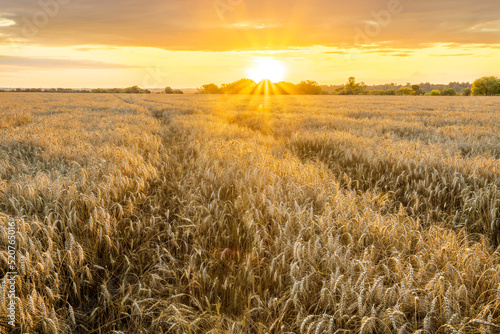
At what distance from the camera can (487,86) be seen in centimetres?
8762

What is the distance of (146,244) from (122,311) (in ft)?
2.50

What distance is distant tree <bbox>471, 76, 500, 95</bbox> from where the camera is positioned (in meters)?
85.6

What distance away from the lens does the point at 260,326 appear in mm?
1515

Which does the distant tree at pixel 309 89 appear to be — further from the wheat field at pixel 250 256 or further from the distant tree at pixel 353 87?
the wheat field at pixel 250 256

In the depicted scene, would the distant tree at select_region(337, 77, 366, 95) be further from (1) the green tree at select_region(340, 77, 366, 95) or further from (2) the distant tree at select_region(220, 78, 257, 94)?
(2) the distant tree at select_region(220, 78, 257, 94)

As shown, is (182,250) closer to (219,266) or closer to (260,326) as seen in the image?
(219,266)

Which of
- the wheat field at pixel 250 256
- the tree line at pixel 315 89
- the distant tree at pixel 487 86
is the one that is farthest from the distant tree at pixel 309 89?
the wheat field at pixel 250 256

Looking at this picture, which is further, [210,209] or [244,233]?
[210,209]

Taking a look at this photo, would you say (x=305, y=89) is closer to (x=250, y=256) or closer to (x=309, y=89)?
(x=309, y=89)

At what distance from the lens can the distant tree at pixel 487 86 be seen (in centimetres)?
8562

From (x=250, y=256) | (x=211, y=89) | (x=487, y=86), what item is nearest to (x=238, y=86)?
(x=211, y=89)

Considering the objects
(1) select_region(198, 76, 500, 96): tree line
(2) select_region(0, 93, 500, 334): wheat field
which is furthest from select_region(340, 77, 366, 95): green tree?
(2) select_region(0, 93, 500, 334): wheat field

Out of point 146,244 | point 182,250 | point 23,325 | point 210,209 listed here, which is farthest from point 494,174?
point 23,325

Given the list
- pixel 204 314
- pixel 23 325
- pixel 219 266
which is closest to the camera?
pixel 23 325
